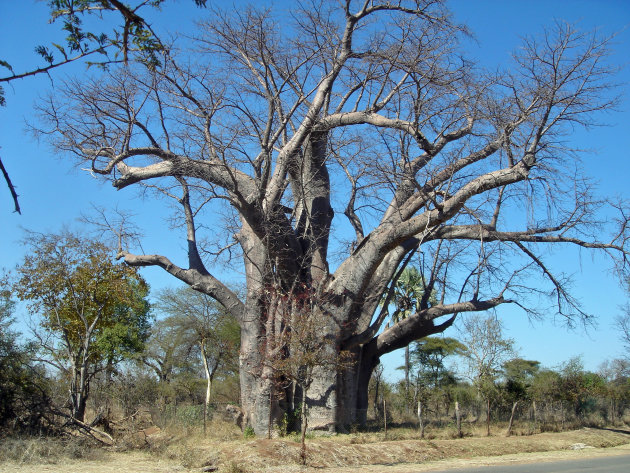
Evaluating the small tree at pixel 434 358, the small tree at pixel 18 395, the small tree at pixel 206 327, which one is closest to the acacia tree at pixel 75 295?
the small tree at pixel 18 395

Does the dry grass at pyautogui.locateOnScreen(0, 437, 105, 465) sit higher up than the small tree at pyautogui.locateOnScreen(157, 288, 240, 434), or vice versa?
the small tree at pyautogui.locateOnScreen(157, 288, 240, 434)

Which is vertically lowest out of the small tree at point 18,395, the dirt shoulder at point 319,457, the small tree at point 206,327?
the dirt shoulder at point 319,457

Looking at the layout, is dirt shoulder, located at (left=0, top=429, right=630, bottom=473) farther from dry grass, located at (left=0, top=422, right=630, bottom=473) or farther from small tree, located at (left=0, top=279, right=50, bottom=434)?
small tree, located at (left=0, top=279, right=50, bottom=434)

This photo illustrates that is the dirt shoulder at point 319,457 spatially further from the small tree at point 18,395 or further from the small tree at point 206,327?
the small tree at point 206,327

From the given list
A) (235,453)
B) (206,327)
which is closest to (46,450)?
(235,453)

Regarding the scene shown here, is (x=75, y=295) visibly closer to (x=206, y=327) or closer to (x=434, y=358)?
(x=206, y=327)

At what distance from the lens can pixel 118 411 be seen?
16109 mm

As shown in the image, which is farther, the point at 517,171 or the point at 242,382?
the point at 242,382

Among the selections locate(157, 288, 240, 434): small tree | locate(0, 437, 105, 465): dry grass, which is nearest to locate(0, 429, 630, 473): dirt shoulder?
locate(0, 437, 105, 465): dry grass

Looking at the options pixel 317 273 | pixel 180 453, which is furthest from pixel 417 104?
pixel 180 453

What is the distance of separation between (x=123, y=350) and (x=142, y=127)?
14.7 meters

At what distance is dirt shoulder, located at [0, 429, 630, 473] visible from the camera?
9.15 metres

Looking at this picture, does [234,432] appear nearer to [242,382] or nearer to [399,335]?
[242,382]

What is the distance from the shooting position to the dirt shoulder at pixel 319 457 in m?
9.15
